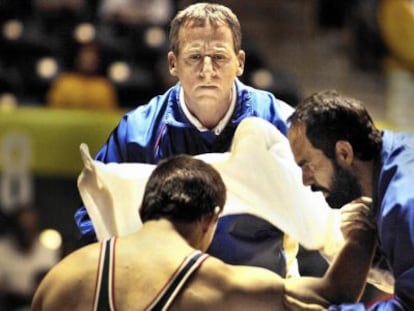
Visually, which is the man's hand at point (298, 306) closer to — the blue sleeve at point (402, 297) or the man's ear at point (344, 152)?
the blue sleeve at point (402, 297)

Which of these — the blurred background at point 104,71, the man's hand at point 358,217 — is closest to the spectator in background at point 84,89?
the blurred background at point 104,71

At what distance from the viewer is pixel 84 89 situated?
8.02 meters

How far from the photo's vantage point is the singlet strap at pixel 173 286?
3.83 metres

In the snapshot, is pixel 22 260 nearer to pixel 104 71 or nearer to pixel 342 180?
pixel 104 71

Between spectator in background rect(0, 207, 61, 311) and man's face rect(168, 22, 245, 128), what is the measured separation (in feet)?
10.0

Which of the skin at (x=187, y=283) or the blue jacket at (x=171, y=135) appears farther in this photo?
the blue jacket at (x=171, y=135)

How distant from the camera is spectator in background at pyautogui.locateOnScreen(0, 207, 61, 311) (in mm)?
7441

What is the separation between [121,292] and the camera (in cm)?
386

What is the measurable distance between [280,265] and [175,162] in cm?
60

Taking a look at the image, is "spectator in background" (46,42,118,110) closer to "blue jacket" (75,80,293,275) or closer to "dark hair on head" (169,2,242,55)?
"blue jacket" (75,80,293,275)

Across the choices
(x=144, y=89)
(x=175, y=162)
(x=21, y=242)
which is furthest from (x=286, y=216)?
(x=144, y=89)

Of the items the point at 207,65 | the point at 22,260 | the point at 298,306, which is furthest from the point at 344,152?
the point at 22,260

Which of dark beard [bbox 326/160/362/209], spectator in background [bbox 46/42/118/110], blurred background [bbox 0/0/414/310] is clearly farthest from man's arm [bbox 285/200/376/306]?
spectator in background [bbox 46/42/118/110]

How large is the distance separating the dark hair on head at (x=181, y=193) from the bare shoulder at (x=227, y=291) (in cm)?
15
